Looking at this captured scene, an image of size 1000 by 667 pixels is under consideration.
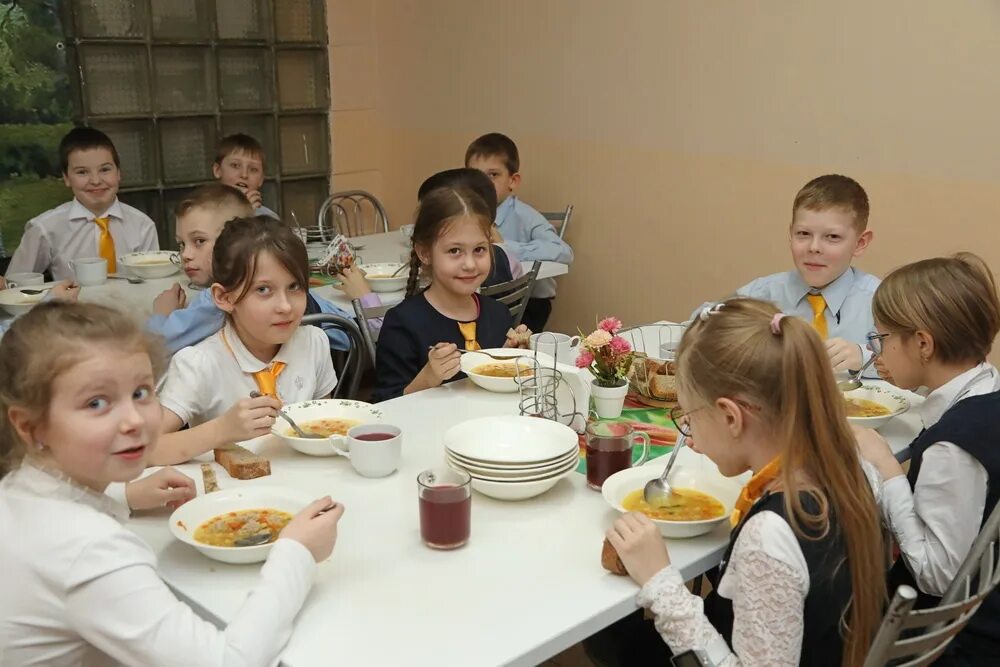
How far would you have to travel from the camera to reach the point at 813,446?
131 cm

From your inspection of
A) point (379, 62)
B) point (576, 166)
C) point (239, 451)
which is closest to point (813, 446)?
point (239, 451)

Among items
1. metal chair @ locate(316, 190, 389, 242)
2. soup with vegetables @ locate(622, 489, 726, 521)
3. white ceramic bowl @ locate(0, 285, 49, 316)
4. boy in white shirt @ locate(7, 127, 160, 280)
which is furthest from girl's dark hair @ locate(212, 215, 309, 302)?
metal chair @ locate(316, 190, 389, 242)

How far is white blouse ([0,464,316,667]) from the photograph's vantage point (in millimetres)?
1124

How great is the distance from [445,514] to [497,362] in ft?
2.83

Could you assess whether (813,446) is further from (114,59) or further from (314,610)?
(114,59)

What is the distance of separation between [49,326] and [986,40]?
285cm

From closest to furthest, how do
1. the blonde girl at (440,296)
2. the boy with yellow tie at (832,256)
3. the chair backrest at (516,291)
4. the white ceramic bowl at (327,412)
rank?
1. the white ceramic bowl at (327,412)
2. the blonde girl at (440,296)
3. the boy with yellow tie at (832,256)
4. the chair backrest at (516,291)

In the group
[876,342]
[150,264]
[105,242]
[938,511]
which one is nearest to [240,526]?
[938,511]

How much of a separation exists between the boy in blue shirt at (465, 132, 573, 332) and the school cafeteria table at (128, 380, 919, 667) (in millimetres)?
2389

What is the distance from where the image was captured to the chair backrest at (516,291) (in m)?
2.84

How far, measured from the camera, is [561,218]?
4.32 metres

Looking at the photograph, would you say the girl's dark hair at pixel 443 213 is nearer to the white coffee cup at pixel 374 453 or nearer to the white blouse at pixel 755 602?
the white coffee cup at pixel 374 453

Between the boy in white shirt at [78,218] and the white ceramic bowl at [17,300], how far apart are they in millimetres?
761

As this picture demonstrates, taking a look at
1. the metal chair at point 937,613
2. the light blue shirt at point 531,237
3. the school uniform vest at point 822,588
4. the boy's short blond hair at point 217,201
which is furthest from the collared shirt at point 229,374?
the light blue shirt at point 531,237
